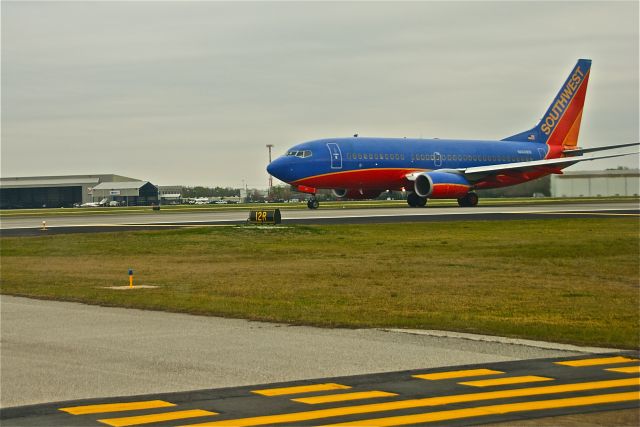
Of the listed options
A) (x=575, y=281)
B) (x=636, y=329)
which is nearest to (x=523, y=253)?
(x=575, y=281)

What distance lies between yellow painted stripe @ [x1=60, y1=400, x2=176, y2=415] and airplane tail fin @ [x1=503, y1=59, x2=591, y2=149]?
73.3 metres

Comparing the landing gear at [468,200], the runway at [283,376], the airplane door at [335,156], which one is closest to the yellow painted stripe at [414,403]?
the runway at [283,376]

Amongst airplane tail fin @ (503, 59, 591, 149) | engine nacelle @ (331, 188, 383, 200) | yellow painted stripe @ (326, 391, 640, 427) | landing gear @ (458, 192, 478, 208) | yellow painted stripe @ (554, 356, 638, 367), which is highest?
airplane tail fin @ (503, 59, 591, 149)

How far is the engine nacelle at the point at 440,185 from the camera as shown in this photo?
6731 centimetres

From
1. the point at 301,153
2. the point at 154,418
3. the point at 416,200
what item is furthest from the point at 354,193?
the point at 154,418

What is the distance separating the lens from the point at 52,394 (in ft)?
36.8

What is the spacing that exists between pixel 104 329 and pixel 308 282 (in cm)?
822

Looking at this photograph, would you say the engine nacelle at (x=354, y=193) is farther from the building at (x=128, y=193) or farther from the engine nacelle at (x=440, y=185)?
the building at (x=128, y=193)

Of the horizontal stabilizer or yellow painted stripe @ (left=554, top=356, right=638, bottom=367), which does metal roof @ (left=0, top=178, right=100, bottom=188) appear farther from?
yellow painted stripe @ (left=554, top=356, right=638, bottom=367)

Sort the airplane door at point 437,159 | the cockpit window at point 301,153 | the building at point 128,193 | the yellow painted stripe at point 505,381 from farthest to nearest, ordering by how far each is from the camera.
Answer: the building at point 128,193 < the airplane door at point 437,159 < the cockpit window at point 301,153 < the yellow painted stripe at point 505,381

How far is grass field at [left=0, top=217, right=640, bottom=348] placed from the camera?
1789cm

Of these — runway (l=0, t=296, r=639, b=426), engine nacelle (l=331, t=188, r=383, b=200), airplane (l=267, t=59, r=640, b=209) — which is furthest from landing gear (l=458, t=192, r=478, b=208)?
runway (l=0, t=296, r=639, b=426)

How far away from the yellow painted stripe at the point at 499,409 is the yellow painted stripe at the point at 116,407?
2252 mm

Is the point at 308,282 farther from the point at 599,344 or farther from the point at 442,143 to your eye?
the point at 442,143
